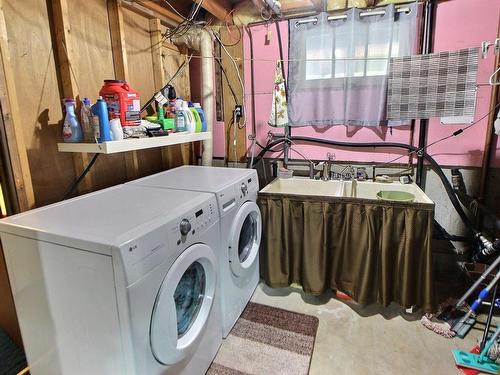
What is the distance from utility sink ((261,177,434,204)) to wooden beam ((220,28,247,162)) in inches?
19.8

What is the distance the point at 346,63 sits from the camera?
89.6 inches

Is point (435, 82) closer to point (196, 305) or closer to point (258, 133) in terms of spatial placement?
point (258, 133)

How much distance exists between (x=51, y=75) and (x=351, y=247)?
2.04m

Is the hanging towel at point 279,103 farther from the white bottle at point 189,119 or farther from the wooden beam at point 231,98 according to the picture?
the white bottle at point 189,119

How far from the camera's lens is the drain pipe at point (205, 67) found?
8.13 ft

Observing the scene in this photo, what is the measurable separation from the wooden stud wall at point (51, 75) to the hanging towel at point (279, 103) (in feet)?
3.56

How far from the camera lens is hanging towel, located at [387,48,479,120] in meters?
1.93

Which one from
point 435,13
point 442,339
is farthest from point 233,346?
point 435,13

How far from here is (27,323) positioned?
1.30 m

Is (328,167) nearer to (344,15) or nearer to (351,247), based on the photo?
(351,247)

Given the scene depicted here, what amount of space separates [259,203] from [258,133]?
82 centimetres

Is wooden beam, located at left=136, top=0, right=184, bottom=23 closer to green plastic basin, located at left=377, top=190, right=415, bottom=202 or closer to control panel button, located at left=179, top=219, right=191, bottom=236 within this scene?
control panel button, located at left=179, top=219, right=191, bottom=236

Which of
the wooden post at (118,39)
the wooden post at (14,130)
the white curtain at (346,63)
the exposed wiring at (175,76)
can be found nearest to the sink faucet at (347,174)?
the white curtain at (346,63)

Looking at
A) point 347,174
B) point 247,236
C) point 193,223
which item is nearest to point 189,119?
Result: point 247,236
